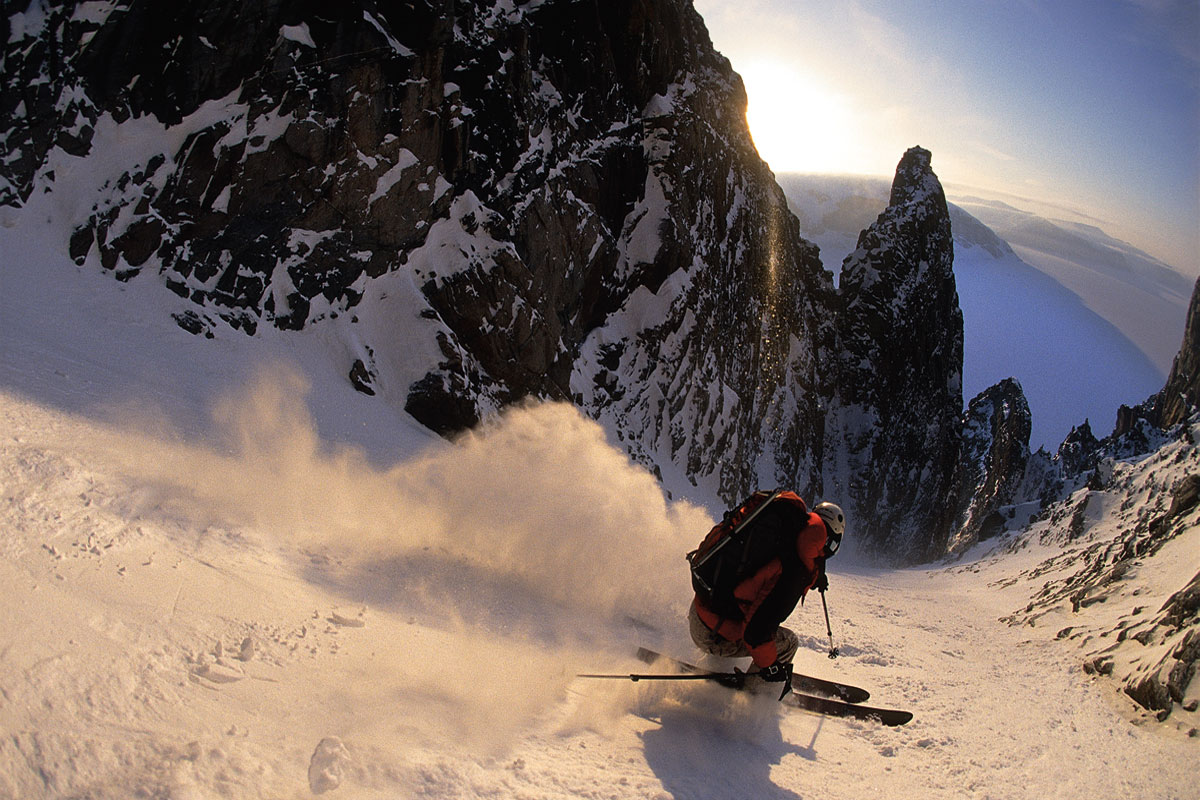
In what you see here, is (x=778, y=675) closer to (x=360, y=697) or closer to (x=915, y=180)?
(x=360, y=697)

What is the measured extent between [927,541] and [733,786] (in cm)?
5280

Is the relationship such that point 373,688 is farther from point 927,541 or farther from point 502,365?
point 927,541

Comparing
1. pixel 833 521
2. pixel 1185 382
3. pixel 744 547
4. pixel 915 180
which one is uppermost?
pixel 915 180

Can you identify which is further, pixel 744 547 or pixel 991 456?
pixel 991 456

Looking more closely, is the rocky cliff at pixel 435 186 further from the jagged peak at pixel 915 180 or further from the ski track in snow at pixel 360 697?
the jagged peak at pixel 915 180

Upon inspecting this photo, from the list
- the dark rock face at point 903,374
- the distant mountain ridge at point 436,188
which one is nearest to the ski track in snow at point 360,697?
the distant mountain ridge at point 436,188

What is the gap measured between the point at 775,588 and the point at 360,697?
3.08 m

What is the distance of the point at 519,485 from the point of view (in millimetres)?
9789

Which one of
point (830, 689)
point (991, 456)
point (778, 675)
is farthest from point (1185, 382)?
point (778, 675)

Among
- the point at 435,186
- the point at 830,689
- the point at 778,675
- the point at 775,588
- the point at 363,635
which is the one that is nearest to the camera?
the point at 363,635

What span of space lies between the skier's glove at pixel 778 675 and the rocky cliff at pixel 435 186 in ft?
35.9

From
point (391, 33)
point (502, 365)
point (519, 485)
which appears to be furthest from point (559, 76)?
point (519, 485)

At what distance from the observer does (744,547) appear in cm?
536

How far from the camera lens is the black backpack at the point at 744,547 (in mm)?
5277
